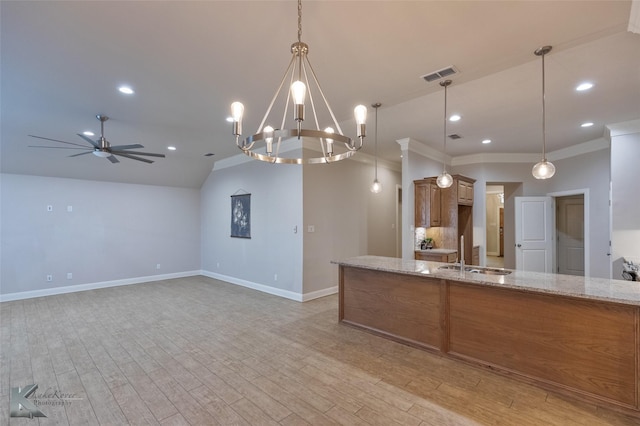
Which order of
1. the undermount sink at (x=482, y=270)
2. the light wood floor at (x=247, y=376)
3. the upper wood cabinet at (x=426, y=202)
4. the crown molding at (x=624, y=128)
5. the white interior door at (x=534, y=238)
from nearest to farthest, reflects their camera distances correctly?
the light wood floor at (x=247, y=376), the undermount sink at (x=482, y=270), the crown molding at (x=624, y=128), the upper wood cabinet at (x=426, y=202), the white interior door at (x=534, y=238)

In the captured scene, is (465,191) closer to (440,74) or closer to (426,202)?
(426,202)

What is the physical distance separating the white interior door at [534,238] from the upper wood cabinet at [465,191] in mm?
1157

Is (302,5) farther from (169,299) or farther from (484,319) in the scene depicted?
(169,299)

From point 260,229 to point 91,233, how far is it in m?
3.77

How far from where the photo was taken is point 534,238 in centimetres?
638

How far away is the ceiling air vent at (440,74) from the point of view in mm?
2822

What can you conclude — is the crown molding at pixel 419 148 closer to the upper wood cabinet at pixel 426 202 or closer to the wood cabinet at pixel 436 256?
the upper wood cabinet at pixel 426 202

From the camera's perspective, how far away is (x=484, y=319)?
2891mm

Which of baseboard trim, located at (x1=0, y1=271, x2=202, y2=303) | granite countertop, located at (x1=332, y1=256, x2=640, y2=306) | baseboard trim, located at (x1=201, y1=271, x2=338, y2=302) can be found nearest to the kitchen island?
granite countertop, located at (x1=332, y1=256, x2=640, y2=306)

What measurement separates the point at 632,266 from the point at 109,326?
285 inches

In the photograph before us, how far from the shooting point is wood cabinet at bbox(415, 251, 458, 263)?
213 inches

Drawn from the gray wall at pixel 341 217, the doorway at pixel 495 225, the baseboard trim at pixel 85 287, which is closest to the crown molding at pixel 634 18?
the gray wall at pixel 341 217

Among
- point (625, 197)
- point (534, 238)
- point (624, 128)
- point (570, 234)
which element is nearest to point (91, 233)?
point (534, 238)

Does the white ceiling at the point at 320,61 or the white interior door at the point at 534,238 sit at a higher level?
the white ceiling at the point at 320,61
